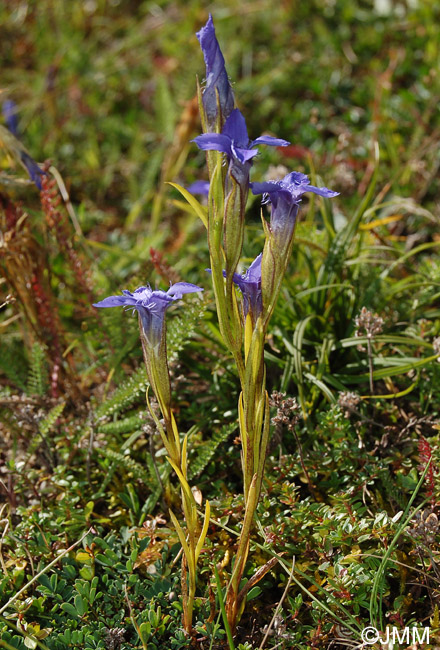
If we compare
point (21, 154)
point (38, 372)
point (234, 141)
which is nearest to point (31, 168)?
point (21, 154)

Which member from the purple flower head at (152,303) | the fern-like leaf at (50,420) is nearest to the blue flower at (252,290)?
the purple flower head at (152,303)

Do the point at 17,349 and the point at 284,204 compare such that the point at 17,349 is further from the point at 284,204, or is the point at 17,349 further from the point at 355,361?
the point at 284,204

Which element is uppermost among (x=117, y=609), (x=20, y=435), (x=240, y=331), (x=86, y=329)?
(x=240, y=331)

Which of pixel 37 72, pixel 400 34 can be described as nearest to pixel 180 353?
pixel 400 34

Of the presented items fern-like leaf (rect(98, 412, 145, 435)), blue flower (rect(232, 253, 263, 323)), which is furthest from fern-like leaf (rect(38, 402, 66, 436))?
blue flower (rect(232, 253, 263, 323))

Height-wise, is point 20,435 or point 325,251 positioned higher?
point 325,251

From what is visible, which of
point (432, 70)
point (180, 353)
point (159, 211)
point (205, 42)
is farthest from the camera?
point (432, 70)

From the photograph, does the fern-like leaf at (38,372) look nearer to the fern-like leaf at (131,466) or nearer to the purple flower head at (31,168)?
the fern-like leaf at (131,466)

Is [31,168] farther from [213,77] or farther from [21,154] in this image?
[213,77]
